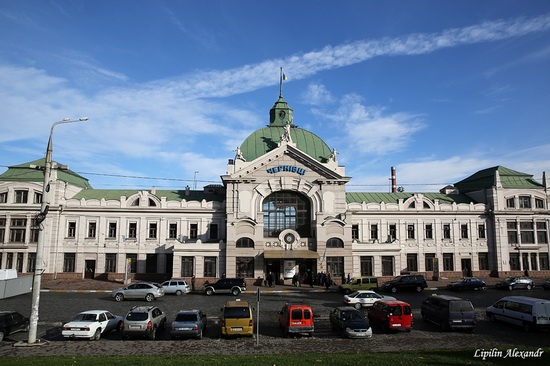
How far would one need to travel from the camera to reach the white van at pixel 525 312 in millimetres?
23625

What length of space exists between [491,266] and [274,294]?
32.4m

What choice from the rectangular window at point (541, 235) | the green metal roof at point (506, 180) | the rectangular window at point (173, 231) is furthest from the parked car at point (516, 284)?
the rectangular window at point (173, 231)

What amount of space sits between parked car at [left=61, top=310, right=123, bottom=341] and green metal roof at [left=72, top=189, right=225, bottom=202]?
32.8m

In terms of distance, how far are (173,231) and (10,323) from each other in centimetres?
3131

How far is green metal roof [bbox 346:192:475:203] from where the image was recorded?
59.7 meters

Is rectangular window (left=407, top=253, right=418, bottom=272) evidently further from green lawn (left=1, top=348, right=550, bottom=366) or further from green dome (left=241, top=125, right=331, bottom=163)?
green lawn (left=1, top=348, right=550, bottom=366)

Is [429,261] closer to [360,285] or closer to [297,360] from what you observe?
[360,285]

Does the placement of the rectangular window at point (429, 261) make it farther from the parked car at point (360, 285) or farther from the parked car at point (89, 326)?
the parked car at point (89, 326)

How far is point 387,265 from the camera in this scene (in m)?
53.3

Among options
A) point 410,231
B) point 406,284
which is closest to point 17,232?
point 406,284

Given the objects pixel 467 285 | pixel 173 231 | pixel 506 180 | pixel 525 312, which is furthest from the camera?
pixel 506 180

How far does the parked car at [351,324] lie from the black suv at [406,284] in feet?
62.3

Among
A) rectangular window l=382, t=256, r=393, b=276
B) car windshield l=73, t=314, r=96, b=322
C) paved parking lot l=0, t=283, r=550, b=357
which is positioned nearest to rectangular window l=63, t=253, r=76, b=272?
paved parking lot l=0, t=283, r=550, b=357

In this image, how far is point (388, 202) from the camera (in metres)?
59.4
